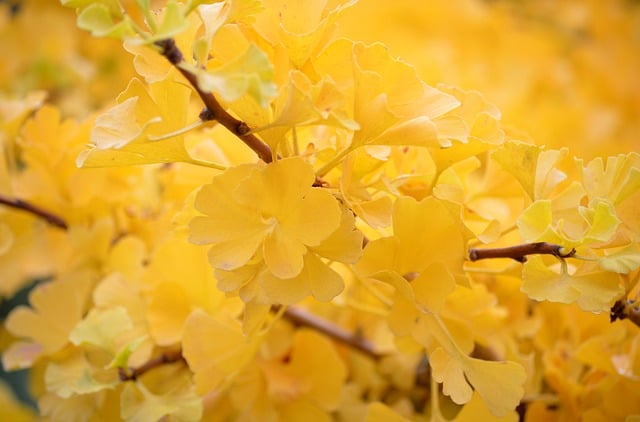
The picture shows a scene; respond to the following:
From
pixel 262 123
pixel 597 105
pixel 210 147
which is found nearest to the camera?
pixel 262 123

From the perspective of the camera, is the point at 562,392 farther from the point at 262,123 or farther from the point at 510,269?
the point at 262,123

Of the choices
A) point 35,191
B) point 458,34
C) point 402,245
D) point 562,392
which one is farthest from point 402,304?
point 458,34

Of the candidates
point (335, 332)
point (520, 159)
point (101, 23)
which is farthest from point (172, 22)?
point (335, 332)

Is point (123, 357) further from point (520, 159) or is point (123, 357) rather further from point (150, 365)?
point (520, 159)

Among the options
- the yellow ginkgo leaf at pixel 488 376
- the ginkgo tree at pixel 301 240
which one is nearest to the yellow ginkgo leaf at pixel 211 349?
the ginkgo tree at pixel 301 240

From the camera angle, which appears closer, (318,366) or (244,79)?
(244,79)

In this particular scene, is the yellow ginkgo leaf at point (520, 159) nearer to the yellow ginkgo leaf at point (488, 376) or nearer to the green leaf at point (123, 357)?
the yellow ginkgo leaf at point (488, 376)
